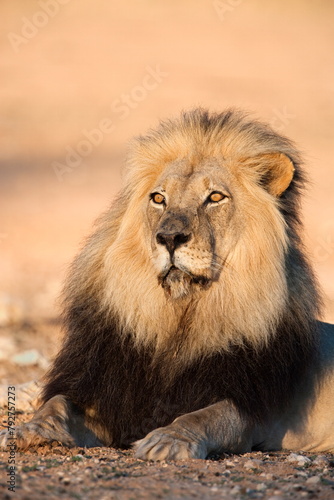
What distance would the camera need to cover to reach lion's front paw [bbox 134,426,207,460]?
14.3ft

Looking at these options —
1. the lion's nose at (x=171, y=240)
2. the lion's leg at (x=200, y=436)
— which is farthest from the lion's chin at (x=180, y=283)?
the lion's leg at (x=200, y=436)

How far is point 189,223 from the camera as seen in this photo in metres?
4.91

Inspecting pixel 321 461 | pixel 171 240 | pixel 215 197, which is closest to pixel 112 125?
pixel 215 197

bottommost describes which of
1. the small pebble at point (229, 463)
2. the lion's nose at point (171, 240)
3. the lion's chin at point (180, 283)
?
the small pebble at point (229, 463)

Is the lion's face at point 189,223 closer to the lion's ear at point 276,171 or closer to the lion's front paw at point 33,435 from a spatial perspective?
the lion's ear at point 276,171

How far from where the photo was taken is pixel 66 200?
1474 centimetres

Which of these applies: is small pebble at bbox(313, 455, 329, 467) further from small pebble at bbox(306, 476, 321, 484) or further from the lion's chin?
the lion's chin

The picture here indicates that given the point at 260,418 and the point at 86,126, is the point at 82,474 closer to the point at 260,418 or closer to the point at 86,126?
the point at 260,418

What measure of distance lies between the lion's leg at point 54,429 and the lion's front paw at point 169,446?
439mm

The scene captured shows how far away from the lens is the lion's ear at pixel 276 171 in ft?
17.4

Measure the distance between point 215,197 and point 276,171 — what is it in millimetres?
412

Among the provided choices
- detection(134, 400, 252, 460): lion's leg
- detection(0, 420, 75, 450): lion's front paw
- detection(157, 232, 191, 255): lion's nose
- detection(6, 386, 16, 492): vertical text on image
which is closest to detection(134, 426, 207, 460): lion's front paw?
detection(134, 400, 252, 460): lion's leg

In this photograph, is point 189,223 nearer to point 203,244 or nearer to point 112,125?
point 203,244

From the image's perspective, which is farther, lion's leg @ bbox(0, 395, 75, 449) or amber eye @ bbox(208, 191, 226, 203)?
amber eye @ bbox(208, 191, 226, 203)
